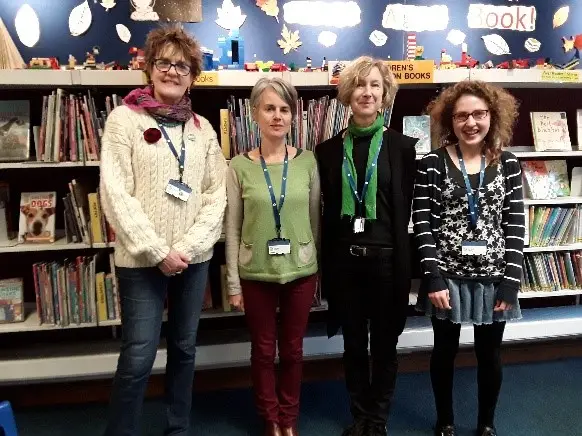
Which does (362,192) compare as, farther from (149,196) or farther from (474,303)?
(149,196)

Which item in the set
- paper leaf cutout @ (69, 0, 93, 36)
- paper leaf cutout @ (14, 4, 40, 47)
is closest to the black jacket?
paper leaf cutout @ (69, 0, 93, 36)

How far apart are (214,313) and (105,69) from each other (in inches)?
52.6

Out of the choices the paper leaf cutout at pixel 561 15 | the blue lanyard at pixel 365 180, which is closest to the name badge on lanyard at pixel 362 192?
the blue lanyard at pixel 365 180

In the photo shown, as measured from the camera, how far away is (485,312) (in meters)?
1.83

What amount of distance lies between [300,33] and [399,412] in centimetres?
213

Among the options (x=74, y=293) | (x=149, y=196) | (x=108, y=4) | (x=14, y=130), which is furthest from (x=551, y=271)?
(x=14, y=130)

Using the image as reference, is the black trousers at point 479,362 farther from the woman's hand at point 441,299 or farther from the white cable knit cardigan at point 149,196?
the white cable knit cardigan at point 149,196

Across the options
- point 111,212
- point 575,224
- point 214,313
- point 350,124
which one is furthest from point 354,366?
point 575,224

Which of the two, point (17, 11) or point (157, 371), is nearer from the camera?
point (17, 11)

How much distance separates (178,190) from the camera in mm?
1683

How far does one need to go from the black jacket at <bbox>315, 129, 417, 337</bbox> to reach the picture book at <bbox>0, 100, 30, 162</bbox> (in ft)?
4.79

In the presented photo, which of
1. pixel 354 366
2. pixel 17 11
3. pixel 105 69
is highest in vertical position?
pixel 17 11

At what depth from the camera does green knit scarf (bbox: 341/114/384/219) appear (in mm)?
1801

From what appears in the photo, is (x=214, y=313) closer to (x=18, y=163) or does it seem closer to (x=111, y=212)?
(x=111, y=212)
